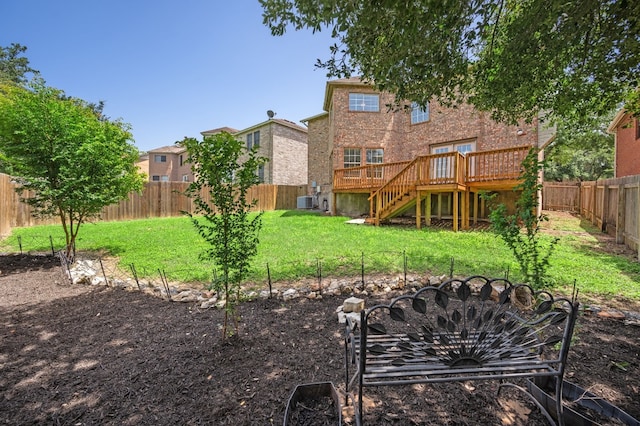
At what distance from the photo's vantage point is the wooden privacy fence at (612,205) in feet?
22.6

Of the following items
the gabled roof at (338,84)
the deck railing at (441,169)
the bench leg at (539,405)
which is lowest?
the bench leg at (539,405)

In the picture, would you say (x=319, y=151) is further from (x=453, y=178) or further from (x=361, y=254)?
(x=361, y=254)

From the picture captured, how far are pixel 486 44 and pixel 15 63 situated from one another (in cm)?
3491

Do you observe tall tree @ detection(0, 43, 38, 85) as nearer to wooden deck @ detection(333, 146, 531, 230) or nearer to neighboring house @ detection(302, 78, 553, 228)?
neighboring house @ detection(302, 78, 553, 228)

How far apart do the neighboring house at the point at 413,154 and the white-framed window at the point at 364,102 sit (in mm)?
49

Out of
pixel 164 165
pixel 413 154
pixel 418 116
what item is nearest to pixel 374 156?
pixel 413 154

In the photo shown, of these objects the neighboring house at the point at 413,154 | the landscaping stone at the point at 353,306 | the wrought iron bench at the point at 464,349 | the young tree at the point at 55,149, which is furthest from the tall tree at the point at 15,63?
the wrought iron bench at the point at 464,349

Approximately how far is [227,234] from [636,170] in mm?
15696

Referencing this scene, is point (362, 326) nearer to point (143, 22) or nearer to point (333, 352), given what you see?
point (333, 352)

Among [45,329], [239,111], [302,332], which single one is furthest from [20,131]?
[239,111]

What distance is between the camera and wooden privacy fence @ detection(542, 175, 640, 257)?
6886 millimetres

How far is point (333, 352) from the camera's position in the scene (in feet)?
8.87

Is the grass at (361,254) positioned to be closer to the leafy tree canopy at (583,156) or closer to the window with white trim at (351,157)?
the window with white trim at (351,157)

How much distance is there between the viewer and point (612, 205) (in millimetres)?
9227
